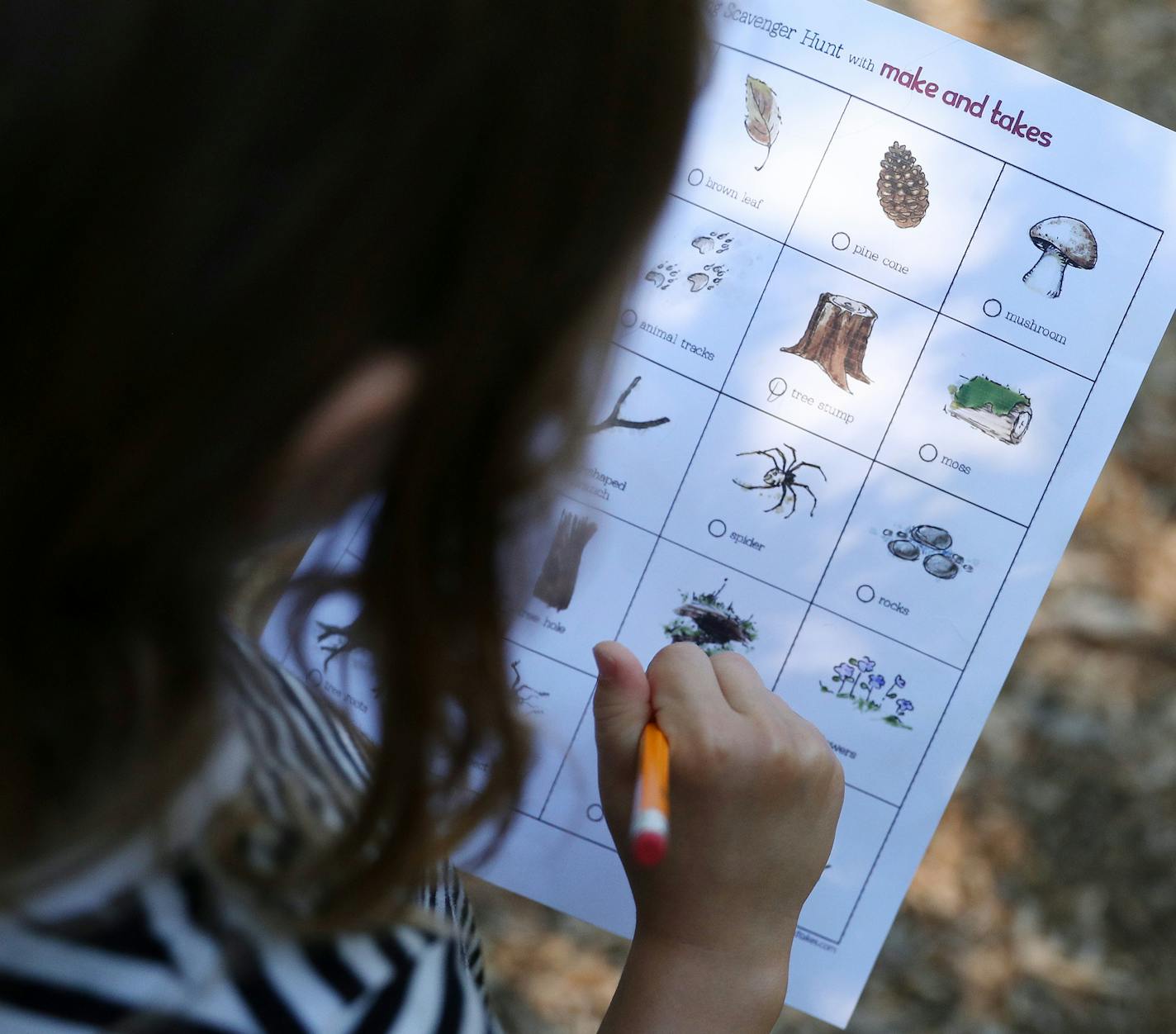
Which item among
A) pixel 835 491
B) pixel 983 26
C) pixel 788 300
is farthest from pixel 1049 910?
pixel 983 26

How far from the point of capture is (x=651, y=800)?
0.45 metres

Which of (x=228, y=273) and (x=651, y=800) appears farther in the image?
(x=651, y=800)

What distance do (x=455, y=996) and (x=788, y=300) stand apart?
16.0 inches

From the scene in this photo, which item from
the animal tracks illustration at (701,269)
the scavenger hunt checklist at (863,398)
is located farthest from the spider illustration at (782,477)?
the animal tracks illustration at (701,269)

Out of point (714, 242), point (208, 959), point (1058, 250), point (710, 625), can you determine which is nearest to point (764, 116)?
point (714, 242)

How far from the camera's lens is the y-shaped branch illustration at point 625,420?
0.59 metres

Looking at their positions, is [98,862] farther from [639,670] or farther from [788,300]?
[788,300]

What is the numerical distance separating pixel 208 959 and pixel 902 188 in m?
0.52

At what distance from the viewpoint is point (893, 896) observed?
1.95 feet

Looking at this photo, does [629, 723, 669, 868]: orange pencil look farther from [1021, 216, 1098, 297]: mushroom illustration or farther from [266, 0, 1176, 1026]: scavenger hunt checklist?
[1021, 216, 1098, 297]: mushroom illustration

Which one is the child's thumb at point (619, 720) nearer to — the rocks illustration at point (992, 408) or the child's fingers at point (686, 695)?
the child's fingers at point (686, 695)

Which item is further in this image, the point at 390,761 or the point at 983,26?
the point at 983,26

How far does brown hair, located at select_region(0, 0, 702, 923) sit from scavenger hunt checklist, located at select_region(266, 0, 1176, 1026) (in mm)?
247

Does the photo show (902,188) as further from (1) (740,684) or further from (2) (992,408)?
(1) (740,684)
